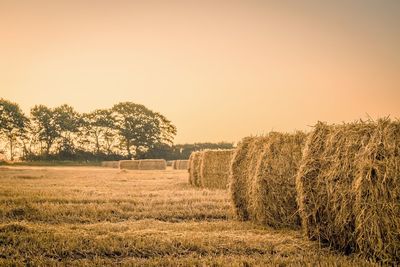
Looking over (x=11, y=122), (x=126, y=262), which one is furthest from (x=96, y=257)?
(x=11, y=122)

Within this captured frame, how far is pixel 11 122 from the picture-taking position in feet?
234

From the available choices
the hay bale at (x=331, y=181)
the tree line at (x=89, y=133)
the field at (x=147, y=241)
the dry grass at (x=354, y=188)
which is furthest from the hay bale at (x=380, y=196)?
the tree line at (x=89, y=133)

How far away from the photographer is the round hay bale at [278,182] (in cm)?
827

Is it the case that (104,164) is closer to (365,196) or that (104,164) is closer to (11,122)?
(11,122)

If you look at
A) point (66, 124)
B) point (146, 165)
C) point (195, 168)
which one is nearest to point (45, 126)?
point (66, 124)

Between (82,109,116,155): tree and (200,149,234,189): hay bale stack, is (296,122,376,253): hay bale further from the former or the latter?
(82,109,116,155): tree

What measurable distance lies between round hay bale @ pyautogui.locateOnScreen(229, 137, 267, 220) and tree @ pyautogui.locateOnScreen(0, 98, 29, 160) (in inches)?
2626

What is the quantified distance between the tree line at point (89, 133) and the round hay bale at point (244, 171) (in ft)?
209

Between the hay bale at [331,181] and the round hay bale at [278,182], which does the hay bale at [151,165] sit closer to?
the round hay bale at [278,182]

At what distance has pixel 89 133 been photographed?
78812 millimetres

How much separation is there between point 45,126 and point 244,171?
233 ft

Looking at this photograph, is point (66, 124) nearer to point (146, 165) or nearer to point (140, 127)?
point (140, 127)

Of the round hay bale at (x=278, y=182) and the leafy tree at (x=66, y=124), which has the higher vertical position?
the leafy tree at (x=66, y=124)

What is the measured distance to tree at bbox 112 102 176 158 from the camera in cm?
7700
